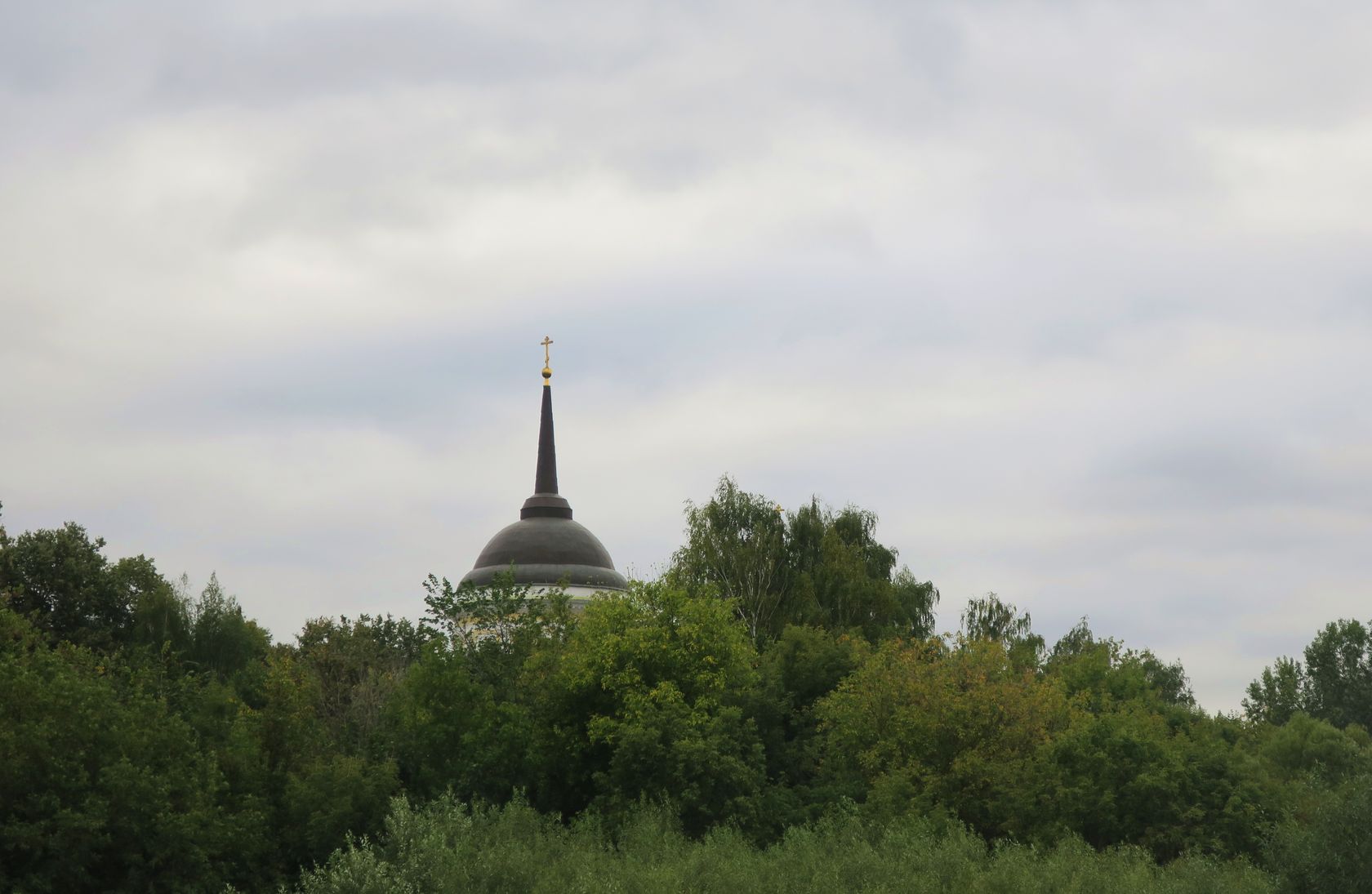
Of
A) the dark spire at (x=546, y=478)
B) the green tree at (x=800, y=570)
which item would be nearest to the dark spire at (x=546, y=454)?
the dark spire at (x=546, y=478)

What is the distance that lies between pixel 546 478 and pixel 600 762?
164ft

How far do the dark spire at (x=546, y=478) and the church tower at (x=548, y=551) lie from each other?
0.16ft

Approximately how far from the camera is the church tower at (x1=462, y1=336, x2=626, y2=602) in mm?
85438

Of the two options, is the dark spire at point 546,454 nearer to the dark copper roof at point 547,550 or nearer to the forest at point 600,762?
the dark copper roof at point 547,550

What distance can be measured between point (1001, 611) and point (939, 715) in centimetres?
3383

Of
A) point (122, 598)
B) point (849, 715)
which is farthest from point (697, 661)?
point (122, 598)

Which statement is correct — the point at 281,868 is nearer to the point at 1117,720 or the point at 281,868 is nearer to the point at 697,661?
the point at 697,661

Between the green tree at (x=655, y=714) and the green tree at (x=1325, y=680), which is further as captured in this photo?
the green tree at (x=1325, y=680)

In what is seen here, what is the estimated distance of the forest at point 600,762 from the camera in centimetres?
3647

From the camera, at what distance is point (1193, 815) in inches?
1631

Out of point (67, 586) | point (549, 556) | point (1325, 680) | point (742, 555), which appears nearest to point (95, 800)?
point (67, 586)

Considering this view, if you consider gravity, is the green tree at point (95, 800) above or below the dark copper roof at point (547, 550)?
below

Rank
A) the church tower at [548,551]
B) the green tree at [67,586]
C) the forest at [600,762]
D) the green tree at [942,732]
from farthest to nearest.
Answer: the church tower at [548,551], the green tree at [67,586], the green tree at [942,732], the forest at [600,762]

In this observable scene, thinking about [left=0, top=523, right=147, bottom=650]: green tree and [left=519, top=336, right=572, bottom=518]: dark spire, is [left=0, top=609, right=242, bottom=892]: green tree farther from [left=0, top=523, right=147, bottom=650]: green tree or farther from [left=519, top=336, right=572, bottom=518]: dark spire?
[left=519, top=336, right=572, bottom=518]: dark spire
